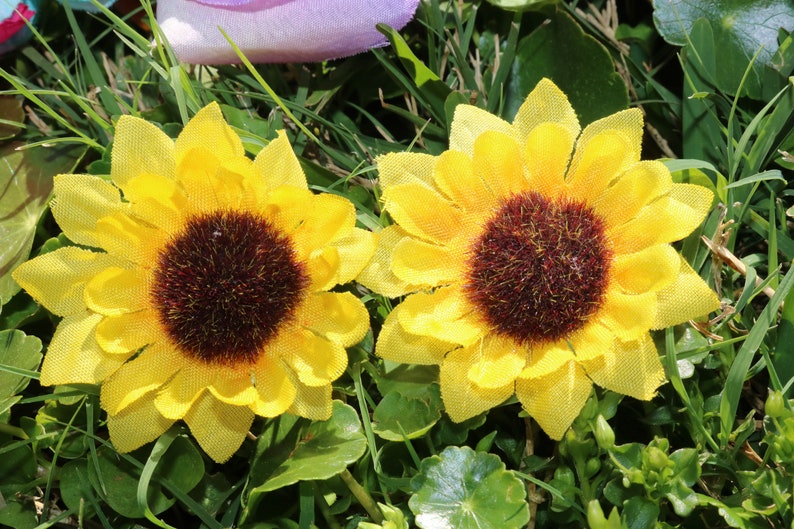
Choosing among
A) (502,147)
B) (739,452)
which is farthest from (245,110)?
(739,452)

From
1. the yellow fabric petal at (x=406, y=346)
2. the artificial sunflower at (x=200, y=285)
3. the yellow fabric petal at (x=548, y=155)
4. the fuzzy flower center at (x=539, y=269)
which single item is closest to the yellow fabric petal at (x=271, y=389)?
the artificial sunflower at (x=200, y=285)

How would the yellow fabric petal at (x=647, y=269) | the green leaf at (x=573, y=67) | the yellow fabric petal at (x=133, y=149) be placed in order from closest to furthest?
the yellow fabric petal at (x=647, y=269) < the yellow fabric petal at (x=133, y=149) < the green leaf at (x=573, y=67)

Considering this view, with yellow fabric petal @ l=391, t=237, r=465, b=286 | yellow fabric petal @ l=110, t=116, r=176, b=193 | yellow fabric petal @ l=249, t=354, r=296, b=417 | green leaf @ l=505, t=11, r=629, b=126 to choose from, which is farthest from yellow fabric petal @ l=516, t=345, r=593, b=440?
yellow fabric petal @ l=110, t=116, r=176, b=193

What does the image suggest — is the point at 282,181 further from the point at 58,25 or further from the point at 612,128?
the point at 58,25

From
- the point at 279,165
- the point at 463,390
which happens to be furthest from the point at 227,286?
the point at 463,390

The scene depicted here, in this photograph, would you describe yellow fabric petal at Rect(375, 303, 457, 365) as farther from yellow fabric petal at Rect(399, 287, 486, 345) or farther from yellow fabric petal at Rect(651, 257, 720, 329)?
yellow fabric petal at Rect(651, 257, 720, 329)

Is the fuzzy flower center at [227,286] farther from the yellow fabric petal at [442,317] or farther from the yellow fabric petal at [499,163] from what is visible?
the yellow fabric petal at [499,163]

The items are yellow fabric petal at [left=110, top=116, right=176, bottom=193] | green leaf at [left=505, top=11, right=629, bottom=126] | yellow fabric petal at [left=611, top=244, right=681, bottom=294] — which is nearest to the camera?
yellow fabric petal at [left=611, top=244, right=681, bottom=294]
